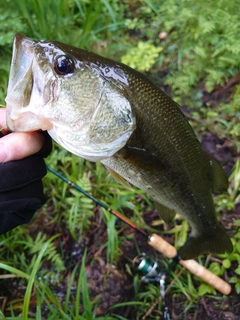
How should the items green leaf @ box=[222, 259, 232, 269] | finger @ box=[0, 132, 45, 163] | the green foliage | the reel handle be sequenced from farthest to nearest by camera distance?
the green foliage, green leaf @ box=[222, 259, 232, 269], the reel handle, finger @ box=[0, 132, 45, 163]

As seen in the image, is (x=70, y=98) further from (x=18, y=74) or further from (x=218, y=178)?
(x=218, y=178)

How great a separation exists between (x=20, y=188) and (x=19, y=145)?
A: 27 centimetres

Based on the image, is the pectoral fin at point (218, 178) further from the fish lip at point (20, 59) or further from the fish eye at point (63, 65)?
the fish lip at point (20, 59)

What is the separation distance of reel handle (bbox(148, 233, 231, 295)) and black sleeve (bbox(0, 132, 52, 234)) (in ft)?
3.45

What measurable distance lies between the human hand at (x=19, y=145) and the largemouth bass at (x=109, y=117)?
6 cm

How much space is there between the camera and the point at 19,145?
1.42 meters

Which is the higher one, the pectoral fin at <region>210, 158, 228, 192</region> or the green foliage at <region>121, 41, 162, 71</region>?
the green foliage at <region>121, 41, 162, 71</region>

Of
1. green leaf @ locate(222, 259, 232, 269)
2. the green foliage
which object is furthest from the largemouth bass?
the green foliage

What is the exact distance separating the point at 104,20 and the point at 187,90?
1543 mm

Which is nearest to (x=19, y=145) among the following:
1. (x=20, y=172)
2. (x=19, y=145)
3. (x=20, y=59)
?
(x=19, y=145)

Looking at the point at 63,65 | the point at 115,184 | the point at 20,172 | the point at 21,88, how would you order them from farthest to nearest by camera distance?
the point at 115,184 < the point at 20,172 < the point at 63,65 < the point at 21,88

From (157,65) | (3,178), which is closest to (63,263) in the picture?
(3,178)

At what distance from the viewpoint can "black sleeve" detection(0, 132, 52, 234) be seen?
150 centimetres

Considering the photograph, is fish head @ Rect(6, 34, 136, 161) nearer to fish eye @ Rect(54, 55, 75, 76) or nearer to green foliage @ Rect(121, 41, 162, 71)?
fish eye @ Rect(54, 55, 75, 76)
